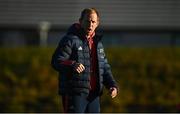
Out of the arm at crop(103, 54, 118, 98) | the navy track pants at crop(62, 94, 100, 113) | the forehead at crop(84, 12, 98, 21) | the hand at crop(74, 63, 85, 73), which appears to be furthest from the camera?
the arm at crop(103, 54, 118, 98)

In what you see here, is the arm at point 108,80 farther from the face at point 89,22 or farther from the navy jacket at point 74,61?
the face at point 89,22

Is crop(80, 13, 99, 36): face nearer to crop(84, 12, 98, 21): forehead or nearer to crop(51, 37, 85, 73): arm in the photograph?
crop(84, 12, 98, 21): forehead

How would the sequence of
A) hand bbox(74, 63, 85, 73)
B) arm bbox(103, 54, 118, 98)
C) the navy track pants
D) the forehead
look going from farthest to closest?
arm bbox(103, 54, 118, 98), the navy track pants, the forehead, hand bbox(74, 63, 85, 73)

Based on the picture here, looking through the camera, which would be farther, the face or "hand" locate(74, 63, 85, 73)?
the face

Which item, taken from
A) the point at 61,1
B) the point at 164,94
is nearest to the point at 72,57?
the point at 164,94

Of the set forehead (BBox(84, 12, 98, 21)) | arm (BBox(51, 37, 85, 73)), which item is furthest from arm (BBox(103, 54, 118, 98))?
forehead (BBox(84, 12, 98, 21))

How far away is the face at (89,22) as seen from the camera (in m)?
6.21

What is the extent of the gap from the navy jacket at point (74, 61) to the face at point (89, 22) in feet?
0.26

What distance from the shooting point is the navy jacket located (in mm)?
6266

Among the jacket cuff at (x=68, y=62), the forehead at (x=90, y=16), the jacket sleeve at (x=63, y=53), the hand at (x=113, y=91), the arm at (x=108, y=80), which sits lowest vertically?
the hand at (x=113, y=91)

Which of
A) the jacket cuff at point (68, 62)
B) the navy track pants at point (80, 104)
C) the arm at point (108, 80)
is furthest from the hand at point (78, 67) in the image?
the arm at point (108, 80)

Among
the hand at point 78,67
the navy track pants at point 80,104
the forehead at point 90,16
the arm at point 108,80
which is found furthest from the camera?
the arm at point 108,80

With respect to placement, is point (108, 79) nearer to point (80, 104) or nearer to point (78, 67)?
point (80, 104)

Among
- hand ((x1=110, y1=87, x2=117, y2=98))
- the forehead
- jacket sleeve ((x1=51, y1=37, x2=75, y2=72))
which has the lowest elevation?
hand ((x1=110, y1=87, x2=117, y2=98))
